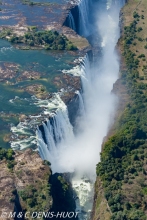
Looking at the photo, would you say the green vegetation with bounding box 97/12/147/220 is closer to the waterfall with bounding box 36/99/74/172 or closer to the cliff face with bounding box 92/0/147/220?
the cliff face with bounding box 92/0/147/220

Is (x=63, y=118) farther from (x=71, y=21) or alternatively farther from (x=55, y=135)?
(x=71, y=21)

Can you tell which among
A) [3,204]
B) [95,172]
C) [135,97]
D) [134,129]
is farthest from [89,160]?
[3,204]

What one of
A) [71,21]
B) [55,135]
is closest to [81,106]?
[55,135]

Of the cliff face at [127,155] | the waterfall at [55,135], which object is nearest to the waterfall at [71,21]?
the cliff face at [127,155]

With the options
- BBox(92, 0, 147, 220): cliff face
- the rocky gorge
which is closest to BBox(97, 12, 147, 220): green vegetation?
BBox(92, 0, 147, 220): cliff face

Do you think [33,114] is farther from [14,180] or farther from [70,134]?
[14,180]

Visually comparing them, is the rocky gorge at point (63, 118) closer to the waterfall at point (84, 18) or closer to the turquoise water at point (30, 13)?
the turquoise water at point (30, 13)
